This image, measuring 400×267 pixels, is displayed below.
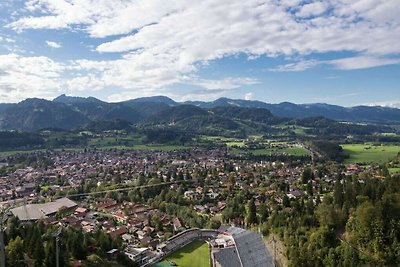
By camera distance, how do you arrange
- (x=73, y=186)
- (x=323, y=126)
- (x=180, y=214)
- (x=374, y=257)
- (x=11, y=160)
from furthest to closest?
(x=323, y=126) → (x=11, y=160) → (x=73, y=186) → (x=180, y=214) → (x=374, y=257)

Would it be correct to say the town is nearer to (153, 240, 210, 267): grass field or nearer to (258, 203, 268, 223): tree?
(258, 203, 268, 223): tree

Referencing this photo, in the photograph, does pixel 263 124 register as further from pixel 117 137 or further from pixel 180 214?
pixel 180 214

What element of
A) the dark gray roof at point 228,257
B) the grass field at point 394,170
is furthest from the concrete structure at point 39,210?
the grass field at point 394,170

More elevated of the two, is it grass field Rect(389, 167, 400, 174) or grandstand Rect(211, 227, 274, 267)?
grass field Rect(389, 167, 400, 174)

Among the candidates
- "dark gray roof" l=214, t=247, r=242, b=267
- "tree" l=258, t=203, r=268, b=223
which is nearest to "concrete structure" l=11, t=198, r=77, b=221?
"dark gray roof" l=214, t=247, r=242, b=267

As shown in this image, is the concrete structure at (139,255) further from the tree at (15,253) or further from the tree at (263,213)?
the tree at (263,213)

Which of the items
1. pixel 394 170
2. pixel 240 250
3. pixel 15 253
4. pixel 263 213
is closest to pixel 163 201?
pixel 263 213

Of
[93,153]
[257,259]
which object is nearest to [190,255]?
[257,259]
